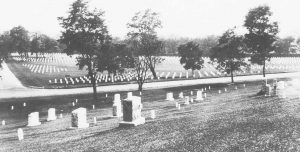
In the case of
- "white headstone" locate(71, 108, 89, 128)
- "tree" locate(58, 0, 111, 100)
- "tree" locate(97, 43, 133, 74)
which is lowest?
"white headstone" locate(71, 108, 89, 128)

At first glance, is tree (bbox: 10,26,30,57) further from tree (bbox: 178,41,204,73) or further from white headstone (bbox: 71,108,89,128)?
white headstone (bbox: 71,108,89,128)

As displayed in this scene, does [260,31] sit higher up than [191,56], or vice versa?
[260,31]

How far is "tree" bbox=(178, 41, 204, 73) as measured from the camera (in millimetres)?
58009

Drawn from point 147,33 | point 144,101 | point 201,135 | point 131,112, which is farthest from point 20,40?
point 201,135

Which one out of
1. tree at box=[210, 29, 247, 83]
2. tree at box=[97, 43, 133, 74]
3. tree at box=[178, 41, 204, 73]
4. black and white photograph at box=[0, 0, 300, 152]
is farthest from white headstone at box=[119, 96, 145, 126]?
tree at box=[178, 41, 204, 73]

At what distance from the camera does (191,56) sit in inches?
2311

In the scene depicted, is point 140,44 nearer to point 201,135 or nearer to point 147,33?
point 147,33

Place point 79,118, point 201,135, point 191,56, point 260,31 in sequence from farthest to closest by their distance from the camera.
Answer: point 191,56, point 260,31, point 79,118, point 201,135

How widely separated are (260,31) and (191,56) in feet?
40.1

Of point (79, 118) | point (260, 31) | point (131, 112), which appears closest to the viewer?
point (131, 112)

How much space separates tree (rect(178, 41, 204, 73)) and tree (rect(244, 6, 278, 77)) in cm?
941

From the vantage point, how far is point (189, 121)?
667 inches

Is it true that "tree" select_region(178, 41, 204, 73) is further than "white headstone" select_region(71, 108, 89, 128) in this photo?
Yes

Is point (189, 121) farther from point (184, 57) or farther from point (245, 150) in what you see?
point (184, 57)
